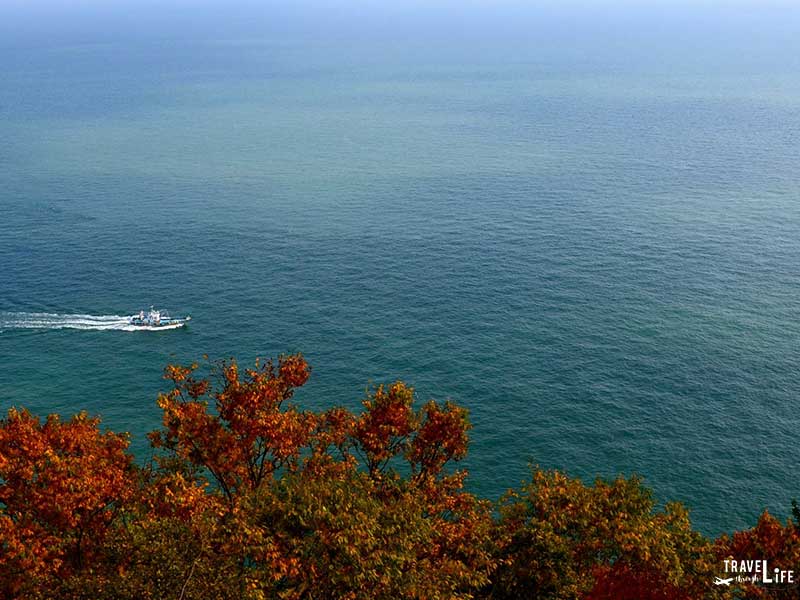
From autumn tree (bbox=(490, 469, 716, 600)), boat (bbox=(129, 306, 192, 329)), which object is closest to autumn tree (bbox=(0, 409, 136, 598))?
autumn tree (bbox=(490, 469, 716, 600))

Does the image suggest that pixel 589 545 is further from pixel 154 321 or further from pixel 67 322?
pixel 67 322

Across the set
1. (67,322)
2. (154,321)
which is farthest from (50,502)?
(67,322)

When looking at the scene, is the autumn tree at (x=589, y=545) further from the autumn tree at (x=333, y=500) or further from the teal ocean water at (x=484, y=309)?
the teal ocean water at (x=484, y=309)

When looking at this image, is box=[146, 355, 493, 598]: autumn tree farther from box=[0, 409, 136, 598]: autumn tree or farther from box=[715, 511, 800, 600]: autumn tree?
box=[715, 511, 800, 600]: autumn tree

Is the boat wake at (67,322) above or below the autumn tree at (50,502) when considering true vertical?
below

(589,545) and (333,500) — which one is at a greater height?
(333,500)

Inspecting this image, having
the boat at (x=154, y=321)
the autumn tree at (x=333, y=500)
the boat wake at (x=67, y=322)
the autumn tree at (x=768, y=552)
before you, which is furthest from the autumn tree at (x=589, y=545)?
the boat wake at (x=67, y=322)

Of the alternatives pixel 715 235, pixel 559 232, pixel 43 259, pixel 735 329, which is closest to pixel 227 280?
pixel 43 259
